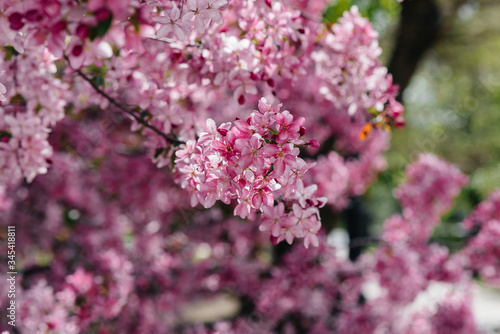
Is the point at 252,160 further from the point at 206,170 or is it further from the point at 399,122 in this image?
the point at 399,122

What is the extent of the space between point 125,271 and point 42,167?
1.53 m

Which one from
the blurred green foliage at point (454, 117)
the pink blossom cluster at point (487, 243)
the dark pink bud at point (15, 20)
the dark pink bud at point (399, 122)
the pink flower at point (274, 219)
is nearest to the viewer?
the dark pink bud at point (15, 20)

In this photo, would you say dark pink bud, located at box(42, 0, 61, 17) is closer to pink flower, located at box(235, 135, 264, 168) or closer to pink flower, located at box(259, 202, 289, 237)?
pink flower, located at box(235, 135, 264, 168)

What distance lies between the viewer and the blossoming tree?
1.30 m

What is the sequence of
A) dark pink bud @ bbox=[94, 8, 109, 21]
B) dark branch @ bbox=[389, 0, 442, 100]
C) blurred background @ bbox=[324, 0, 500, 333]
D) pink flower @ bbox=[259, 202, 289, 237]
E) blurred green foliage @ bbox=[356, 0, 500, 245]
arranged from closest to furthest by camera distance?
dark pink bud @ bbox=[94, 8, 109, 21] < pink flower @ bbox=[259, 202, 289, 237] < dark branch @ bbox=[389, 0, 442, 100] < blurred background @ bbox=[324, 0, 500, 333] < blurred green foliage @ bbox=[356, 0, 500, 245]

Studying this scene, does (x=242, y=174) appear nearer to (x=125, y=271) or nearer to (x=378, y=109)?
(x=378, y=109)

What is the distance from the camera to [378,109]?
2174mm

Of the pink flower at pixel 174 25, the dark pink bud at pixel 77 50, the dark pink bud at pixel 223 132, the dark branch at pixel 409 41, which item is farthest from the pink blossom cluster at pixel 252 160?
the dark branch at pixel 409 41

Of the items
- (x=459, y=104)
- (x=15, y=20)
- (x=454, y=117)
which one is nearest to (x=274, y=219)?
(x=15, y=20)

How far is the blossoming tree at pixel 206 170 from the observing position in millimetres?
1303

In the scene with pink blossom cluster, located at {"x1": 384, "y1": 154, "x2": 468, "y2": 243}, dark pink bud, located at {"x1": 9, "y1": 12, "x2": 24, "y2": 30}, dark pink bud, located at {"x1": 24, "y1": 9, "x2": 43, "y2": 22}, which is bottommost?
pink blossom cluster, located at {"x1": 384, "y1": 154, "x2": 468, "y2": 243}

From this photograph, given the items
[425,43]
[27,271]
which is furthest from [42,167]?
[425,43]

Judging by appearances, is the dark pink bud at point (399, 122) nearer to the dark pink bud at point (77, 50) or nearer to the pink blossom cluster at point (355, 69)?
the pink blossom cluster at point (355, 69)

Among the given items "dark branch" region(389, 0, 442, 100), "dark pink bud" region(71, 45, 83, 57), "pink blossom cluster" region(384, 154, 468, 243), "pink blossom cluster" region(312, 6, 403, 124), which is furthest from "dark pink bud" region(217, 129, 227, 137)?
"dark branch" region(389, 0, 442, 100)
